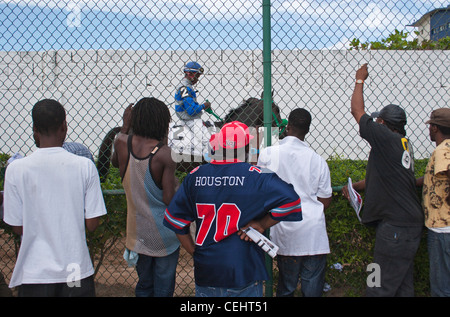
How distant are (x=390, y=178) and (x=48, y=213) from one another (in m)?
2.32

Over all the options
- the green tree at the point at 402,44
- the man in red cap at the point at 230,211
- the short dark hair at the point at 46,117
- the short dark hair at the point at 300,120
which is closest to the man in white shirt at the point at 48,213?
the short dark hair at the point at 46,117

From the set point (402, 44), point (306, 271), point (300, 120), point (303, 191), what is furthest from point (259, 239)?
point (402, 44)

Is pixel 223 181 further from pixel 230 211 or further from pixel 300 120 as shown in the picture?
pixel 300 120

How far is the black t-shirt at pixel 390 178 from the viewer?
2.96 metres

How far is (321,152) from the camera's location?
8.63 meters

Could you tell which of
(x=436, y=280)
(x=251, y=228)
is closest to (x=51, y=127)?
(x=251, y=228)

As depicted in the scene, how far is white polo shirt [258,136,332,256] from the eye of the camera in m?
3.05

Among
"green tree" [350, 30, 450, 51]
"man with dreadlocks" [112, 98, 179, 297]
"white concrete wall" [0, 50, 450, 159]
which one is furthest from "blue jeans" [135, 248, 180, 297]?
"green tree" [350, 30, 450, 51]

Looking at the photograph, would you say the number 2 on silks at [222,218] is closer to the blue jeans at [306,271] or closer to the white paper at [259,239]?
the white paper at [259,239]

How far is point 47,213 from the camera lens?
2557 mm

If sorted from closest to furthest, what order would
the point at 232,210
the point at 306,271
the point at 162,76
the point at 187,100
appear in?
the point at 232,210, the point at 306,271, the point at 187,100, the point at 162,76

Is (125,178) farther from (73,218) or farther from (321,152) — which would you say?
(321,152)

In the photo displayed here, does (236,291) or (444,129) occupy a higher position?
(444,129)

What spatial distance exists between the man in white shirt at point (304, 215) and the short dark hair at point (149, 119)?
31.0 inches
